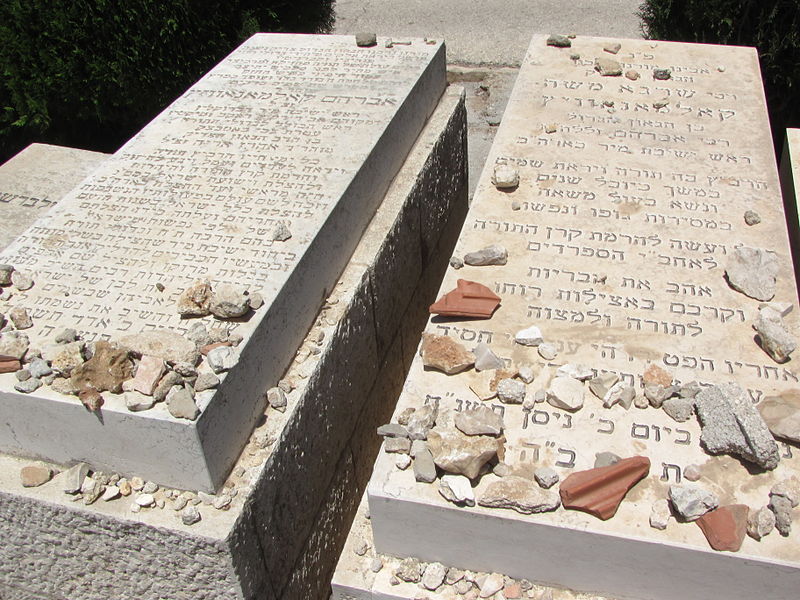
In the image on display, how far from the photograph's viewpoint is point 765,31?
5.26 metres

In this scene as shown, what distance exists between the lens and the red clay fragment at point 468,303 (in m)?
2.58

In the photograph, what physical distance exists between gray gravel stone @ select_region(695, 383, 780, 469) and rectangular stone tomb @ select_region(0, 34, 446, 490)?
1325mm

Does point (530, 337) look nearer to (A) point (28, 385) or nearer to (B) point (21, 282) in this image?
(A) point (28, 385)

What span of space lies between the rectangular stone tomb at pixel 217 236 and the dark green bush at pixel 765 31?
2254mm

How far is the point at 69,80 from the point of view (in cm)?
511

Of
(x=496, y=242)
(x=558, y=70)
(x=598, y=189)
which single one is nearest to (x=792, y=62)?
(x=558, y=70)

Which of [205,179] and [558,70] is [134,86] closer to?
[205,179]

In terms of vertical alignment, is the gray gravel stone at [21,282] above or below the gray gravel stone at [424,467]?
above

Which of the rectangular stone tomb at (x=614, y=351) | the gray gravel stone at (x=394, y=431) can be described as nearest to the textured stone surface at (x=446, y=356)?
the rectangular stone tomb at (x=614, y=351)

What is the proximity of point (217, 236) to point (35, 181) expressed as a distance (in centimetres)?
166

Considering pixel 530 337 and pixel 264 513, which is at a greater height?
pixel 530 337

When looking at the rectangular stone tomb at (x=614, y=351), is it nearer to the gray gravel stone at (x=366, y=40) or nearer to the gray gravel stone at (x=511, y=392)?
the gray gravel stone at (x=511, y=392)

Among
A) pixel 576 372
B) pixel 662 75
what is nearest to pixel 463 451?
pixel 576 372

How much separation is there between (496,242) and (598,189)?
534 mm
